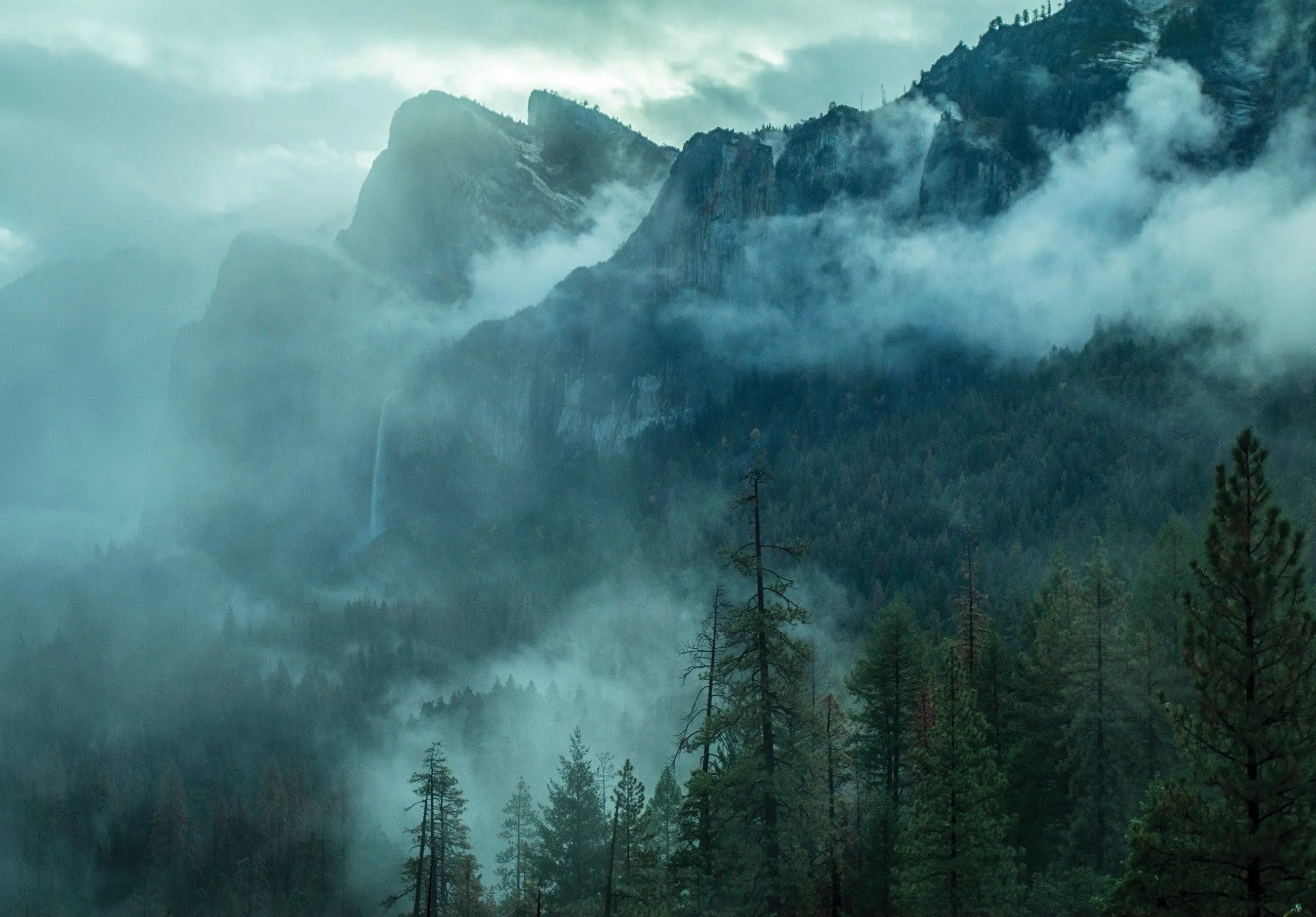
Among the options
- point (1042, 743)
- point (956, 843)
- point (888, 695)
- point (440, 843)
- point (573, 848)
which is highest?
point (888, 695)

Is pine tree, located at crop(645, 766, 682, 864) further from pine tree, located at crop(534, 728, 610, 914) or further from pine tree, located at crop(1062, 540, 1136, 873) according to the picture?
pine tree, located at crop(1062, 540, 1136, 873)

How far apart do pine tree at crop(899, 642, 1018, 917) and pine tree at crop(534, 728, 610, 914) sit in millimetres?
18151

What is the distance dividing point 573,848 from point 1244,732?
33.9 meters

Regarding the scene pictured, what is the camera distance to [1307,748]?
1927 cm

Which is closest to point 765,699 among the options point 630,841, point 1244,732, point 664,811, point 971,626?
point 1244,732

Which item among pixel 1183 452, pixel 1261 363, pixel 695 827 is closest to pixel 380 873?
pixel 695 827

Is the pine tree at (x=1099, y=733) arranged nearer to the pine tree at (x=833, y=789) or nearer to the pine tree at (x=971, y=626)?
the pine tree at (x=971, y=626)

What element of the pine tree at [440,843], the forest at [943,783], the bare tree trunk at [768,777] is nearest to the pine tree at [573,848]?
the forest at [943,783]

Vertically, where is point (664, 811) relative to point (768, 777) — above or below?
above

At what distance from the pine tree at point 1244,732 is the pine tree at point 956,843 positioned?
10.5 m

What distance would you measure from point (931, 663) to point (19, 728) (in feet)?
499

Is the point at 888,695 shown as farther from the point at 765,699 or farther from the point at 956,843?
the point at 765,699

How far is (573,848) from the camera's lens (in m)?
48.1

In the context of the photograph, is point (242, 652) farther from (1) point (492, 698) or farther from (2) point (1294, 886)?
(2) point (1294, 886)
